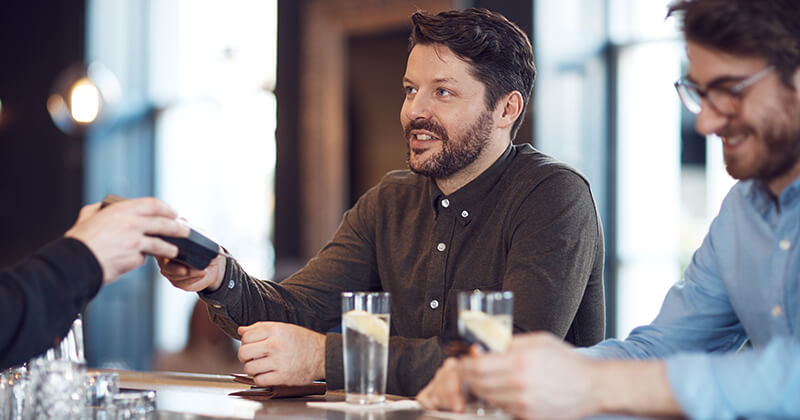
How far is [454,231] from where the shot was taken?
2.12m

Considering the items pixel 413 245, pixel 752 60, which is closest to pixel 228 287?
pixel 413 245

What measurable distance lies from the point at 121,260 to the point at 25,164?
21.8ft

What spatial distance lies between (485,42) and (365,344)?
40.9 inches

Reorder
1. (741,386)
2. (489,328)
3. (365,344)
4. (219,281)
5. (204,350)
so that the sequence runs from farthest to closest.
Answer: (204,350) < (219,281) < (365,344) < (489,328) < (741,386)

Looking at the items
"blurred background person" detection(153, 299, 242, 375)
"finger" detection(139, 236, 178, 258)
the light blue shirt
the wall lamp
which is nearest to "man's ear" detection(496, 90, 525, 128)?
the light blue shirt

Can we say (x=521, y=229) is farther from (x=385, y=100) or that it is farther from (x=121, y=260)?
(x=385, y=100)

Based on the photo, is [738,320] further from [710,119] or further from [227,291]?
[227,291]

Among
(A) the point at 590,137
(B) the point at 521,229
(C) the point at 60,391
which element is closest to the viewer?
(C) the point at 60,391

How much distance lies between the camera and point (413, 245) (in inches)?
86.2

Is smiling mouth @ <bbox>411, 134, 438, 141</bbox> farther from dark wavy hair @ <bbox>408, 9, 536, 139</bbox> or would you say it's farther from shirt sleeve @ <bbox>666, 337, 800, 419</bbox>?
shirt sleeve @ <bbox>666, 337, 800, 419</bbox>

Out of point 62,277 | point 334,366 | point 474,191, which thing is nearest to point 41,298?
point 62,277

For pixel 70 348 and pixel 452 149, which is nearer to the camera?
pixel 70 348

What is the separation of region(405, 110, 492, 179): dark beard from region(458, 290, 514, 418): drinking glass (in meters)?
0.92

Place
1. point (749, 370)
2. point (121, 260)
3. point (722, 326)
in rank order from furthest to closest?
point (722, 326)
point (121, 260)
point (749, 370)
